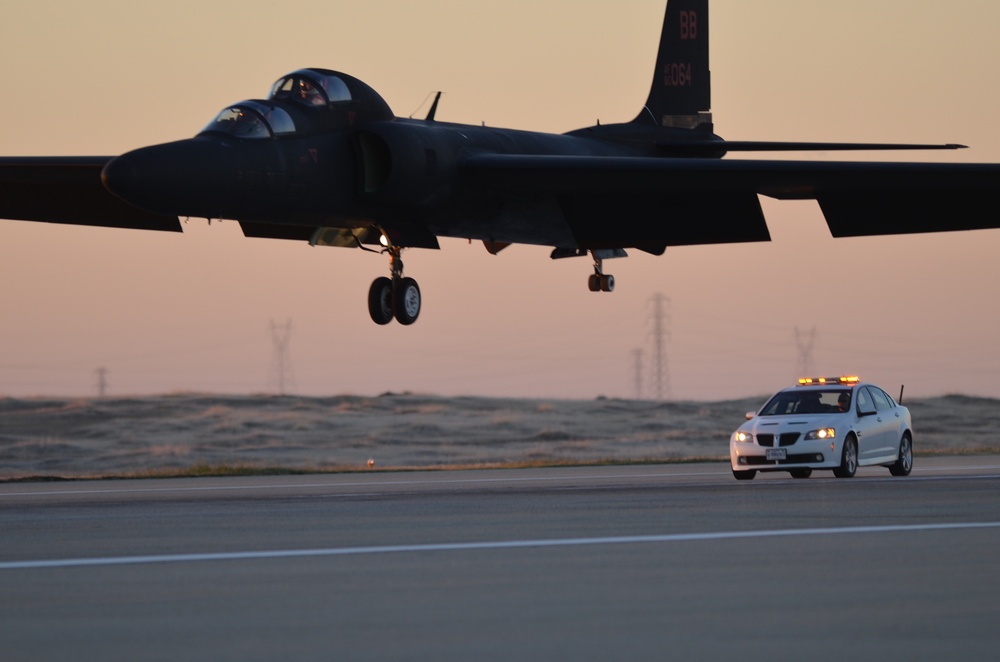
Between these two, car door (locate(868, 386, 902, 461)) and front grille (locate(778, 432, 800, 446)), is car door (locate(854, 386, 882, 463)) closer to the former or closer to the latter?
car door (locate(868, 386, 902, 461))

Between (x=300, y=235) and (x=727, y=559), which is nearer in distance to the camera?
(x=727, y=559)

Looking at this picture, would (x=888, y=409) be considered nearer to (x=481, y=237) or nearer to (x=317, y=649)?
(x=481, y=237)

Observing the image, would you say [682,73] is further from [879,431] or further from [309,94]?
[309,94]

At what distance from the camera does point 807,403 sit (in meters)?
24.9

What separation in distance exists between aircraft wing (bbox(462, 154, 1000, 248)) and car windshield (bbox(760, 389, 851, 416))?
10.9ft

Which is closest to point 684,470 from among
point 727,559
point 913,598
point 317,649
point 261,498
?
point 261,498

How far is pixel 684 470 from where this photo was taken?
28.3 meters

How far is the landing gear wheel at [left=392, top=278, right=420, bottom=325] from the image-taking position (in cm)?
2462

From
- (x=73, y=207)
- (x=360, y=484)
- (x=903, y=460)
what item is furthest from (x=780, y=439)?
(x=73, y=207)

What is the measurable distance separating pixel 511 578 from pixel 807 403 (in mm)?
15961

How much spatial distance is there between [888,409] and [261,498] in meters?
10.9

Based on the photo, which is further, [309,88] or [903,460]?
[903,460]

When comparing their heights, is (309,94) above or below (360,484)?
above

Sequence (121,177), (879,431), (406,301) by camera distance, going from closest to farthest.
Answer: (121,177)
(879,431)
(406,301)
